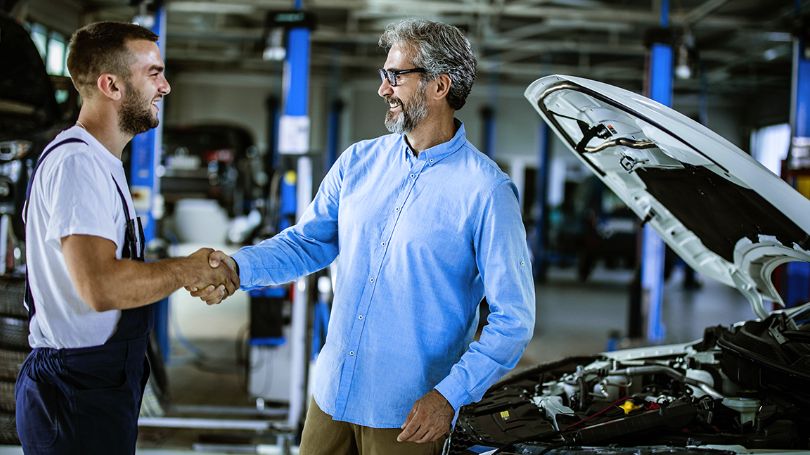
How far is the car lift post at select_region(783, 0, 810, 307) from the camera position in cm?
620

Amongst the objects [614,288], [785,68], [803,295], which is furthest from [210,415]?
[785,68]

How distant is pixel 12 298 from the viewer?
2.83 metres

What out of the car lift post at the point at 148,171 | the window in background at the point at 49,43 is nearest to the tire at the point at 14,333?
the car lift post at the point at 148,171

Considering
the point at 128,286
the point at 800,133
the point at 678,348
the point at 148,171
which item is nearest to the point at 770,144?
the point at 800,133

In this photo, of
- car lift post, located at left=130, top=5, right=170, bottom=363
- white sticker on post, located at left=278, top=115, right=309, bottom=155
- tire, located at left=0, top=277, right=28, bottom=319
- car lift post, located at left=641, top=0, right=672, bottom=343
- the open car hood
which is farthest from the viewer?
car lift post, located at left=641, top=0, right=672, bottom=343

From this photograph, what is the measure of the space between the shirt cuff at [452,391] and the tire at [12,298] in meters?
1.89

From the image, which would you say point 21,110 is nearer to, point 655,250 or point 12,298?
point 12,298

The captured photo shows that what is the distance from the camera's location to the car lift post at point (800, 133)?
6203 millimetres

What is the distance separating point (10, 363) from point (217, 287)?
140cm

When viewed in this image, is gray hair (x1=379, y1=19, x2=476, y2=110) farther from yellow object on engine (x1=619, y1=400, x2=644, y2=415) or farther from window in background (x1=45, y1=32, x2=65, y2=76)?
window in background (x1=45, y1=32, x2=65, y2=76)

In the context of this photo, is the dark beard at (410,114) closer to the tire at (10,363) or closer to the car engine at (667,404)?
the car engine at (667,404)

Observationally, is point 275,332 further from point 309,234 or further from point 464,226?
point 464,226

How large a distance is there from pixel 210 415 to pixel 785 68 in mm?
14121


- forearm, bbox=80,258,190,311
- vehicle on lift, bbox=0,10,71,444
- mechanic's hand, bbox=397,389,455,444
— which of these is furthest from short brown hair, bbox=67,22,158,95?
vehicle on lift, bbox=0,10,71,444
